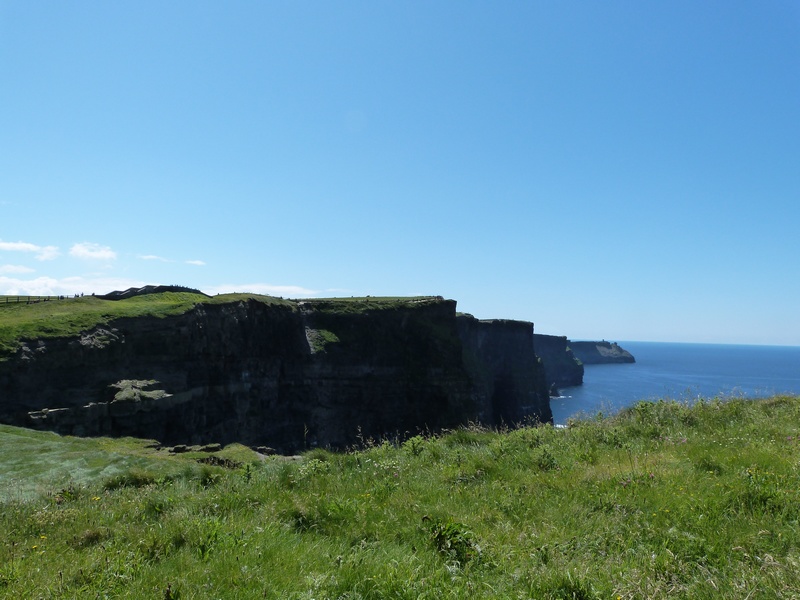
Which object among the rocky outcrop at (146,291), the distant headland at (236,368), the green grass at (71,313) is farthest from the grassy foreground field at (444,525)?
the rocky outcrop at (146,291)

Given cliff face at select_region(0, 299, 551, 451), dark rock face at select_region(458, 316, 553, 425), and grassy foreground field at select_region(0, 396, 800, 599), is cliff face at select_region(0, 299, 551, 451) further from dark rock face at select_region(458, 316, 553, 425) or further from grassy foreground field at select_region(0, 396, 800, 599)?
grassy foreground field at select_region(0, 396, 800, 599)

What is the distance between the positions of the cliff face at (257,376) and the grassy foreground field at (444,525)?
38.4 m

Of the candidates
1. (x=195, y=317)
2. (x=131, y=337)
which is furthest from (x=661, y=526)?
(x=195, y=317)

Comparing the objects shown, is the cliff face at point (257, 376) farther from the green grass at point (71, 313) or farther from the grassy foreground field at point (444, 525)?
the grassy foreground field at point (444, 525)

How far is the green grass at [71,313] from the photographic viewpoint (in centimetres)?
4069

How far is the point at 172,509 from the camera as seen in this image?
6.79m

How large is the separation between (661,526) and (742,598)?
1798mm

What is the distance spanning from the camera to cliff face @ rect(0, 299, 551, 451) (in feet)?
136

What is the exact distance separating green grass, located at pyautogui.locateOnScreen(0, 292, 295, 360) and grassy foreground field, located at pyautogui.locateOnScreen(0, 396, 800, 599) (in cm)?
3977

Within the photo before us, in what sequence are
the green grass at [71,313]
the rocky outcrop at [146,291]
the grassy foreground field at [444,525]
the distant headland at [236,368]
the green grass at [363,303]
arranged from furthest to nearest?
the green grass at [363,303], the rocky outcrop at [146,291], the distant headland at [236,368], the green grass at [71,313], the grassy foreground field at [444,525]

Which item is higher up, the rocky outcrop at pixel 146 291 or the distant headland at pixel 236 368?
the rocky outcrop at pixel 146 291

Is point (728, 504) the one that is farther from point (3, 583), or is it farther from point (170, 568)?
point (3, 583)

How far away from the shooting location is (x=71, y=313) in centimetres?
4788

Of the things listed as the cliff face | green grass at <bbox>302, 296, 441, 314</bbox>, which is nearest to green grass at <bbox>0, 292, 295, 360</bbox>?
the cliff face
